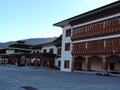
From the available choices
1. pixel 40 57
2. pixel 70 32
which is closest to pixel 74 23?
pixel 70 32

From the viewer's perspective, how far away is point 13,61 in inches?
3654

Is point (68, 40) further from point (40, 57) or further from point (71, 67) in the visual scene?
point (40, 57)

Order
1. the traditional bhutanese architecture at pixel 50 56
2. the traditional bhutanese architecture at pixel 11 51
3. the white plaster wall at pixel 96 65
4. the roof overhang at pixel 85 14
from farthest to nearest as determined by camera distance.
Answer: the traditional bhutanese architecture at pixel 11 51 → the traditional bhutanese architecture at pixel 50 56 → the white plaster wall at pixel 96 65 → the roof overhang at pixel 85 14

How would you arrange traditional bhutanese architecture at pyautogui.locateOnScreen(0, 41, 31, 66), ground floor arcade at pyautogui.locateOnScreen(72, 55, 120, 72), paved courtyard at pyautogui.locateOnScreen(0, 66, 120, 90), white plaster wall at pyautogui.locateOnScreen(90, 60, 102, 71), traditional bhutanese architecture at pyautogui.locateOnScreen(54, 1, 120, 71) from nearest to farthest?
paved courtyard at pyautogui.locateOnScreen(0, 66, 120, 90) < traditional bhutanese architecture at pyautogui.locateOnScreen(54, 1, 120, 71) < ground floor arcade at pyautogui.locateOnScreen(72, 55, 120, 72) < white plaster wall at pyautogui.locateOnScreen(90, 60, 102, 71) < traditional bhutanese architecture at pyautogui.locateOnScreen(0, 41, 31, 66)

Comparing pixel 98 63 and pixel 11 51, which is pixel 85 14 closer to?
pixel 98 63

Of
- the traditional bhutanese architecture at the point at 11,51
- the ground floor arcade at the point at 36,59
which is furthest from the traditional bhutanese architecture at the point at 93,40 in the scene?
the traditional bhutanese architecture at the point at 11,51

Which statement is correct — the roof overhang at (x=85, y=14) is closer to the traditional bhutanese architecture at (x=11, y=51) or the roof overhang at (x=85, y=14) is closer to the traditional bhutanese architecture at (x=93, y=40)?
the traditional bhutanese architecture at (x=93, y=40)

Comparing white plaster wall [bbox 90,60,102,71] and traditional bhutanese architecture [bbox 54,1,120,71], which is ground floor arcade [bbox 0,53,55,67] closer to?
traditional bhutanese architecture [bbox 54,1,120,71]

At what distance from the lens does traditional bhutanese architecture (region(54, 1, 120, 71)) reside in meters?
38.8

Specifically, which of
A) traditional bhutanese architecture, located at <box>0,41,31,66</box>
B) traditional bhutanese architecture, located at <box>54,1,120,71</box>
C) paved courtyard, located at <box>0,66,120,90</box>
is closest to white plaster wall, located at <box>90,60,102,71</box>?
traditional bhutanese architecture, located at <box>54,1,120,71</box>

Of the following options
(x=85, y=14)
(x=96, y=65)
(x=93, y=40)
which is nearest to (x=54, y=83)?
(x=93, y=40)

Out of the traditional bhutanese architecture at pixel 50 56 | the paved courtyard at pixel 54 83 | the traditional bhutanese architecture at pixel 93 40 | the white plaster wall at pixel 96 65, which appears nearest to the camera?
the paved courtyard at pixel 54 83

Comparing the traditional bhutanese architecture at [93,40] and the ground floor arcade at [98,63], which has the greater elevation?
the traditional bhutanese architecture at [93,40]

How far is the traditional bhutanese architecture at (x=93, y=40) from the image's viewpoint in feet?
127
